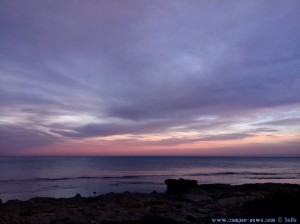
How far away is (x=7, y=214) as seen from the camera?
17.6 metres

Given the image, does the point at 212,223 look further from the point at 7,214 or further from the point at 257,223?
the point at 7,214

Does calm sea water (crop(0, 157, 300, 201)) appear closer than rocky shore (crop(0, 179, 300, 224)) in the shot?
No

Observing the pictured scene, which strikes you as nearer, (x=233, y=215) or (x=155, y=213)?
(x=233, y=215)

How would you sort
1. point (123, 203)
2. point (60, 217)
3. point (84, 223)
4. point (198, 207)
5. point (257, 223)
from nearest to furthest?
1. point (257, 223)
2. point (84, 223)
3. point (60, 217)
4. point (198, 207)
5. point (123, 203)

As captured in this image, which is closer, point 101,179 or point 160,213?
point 160,213

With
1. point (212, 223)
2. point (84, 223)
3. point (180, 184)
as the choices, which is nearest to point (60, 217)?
point (84, 223)

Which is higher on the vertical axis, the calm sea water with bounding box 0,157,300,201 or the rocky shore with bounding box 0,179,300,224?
the rocky shore with bounding box 0,179,300,224

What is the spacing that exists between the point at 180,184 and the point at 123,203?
1854 centimetres

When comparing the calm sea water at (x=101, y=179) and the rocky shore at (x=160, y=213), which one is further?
the calm sea water at (x=101, y=179)

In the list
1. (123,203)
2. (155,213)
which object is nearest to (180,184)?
(123,203)

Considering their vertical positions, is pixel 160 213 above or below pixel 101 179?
above

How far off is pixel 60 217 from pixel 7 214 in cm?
346

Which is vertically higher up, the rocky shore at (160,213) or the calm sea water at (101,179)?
the rocky shore at (160,213)

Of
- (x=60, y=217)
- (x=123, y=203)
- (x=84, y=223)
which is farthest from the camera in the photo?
(x=123, y=203)
